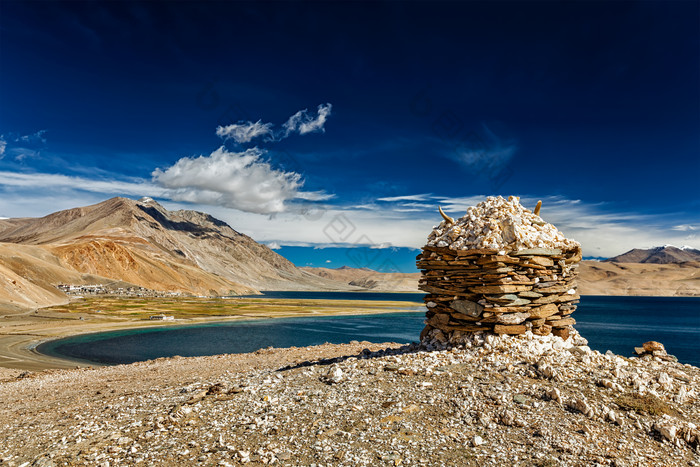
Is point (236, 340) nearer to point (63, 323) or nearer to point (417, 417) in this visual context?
point (63, 323)

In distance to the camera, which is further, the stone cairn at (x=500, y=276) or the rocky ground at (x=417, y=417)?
the stone cairn at (x=500, y=276)

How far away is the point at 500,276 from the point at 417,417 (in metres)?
5.36

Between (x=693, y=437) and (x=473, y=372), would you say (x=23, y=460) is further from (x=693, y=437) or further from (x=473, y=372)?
(x=693, y=437)

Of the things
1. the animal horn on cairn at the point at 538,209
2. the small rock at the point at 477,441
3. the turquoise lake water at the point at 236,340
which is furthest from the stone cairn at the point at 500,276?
the turquoise lake water at the point at 236,340

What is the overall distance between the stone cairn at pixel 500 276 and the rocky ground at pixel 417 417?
0.65 m

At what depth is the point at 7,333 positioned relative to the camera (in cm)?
5766

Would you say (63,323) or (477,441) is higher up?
(477,441)

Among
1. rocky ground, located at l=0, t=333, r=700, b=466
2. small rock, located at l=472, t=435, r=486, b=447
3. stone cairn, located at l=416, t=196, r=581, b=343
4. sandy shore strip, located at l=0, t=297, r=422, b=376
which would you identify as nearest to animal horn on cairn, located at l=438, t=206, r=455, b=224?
stone cairn, located at l=416, t=196, r=581, b=343

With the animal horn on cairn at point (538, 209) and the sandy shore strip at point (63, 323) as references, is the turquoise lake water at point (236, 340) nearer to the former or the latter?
the sandy shore strip at point (63, 323)

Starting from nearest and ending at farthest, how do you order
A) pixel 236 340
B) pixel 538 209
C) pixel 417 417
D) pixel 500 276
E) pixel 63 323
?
pixel 417 417, pixel 500 276, pixel 538 209, pixel 236 340, pixel 63 323

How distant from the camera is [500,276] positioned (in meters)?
12.2

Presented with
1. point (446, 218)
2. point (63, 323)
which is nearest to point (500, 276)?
point (446, 218)

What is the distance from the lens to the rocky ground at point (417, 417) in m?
7.48

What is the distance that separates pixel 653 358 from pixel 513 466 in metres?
8.37
